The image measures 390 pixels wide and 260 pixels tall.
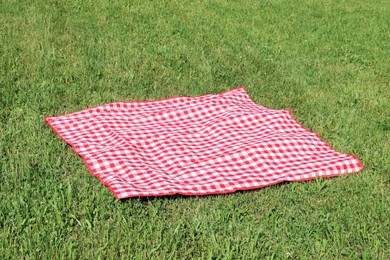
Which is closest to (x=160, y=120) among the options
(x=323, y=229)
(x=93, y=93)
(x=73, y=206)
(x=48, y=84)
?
(x=93, y=93)

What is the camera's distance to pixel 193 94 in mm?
6164

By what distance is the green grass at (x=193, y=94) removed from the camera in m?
3.79

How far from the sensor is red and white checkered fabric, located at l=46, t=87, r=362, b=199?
14.6 ft

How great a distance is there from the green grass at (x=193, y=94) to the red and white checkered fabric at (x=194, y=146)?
4.8 inches

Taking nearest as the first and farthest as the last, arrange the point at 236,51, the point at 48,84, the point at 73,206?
1. the point at 73,206
2. the point at 48,84
3. the point at 236,51

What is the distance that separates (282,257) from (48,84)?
3.26 meters

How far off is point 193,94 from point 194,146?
1.20 m

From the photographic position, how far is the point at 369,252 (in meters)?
3.83

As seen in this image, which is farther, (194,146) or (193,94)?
(193,94)

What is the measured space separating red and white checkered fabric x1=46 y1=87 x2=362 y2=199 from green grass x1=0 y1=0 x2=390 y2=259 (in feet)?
0.40

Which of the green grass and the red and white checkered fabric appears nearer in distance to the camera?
the green grass

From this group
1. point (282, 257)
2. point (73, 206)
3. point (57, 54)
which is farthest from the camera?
point (57, 54)

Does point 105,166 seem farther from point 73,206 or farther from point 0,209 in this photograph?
point 0,209

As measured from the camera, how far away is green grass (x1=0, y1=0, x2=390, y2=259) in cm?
379
